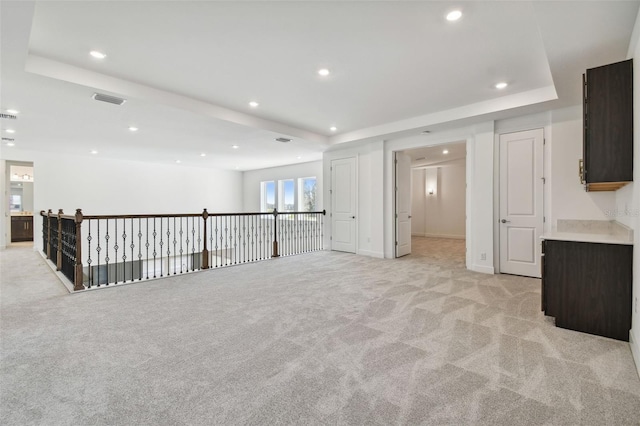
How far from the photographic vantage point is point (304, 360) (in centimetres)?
221

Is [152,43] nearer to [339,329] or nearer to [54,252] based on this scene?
[339,329]

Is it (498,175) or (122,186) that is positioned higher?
(122,186)

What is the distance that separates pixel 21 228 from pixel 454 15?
44.1ft

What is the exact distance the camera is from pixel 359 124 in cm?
583

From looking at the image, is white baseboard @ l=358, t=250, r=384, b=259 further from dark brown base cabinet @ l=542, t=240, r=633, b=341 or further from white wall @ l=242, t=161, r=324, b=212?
dark brown base cabinet @ l=542, t=240, r=633, b=341

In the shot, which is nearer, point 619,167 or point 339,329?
point 619,167

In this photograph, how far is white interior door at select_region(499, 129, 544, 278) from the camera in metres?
4.57

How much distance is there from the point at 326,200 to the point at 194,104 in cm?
409

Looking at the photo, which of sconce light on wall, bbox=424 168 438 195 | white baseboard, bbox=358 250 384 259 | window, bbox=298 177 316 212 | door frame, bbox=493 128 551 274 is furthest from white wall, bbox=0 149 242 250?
door frame, bbox=493 128 551 274

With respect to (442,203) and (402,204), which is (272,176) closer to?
(402,204)

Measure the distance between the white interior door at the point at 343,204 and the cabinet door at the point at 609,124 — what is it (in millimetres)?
4686

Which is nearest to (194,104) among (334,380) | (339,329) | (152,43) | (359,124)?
(152,43)

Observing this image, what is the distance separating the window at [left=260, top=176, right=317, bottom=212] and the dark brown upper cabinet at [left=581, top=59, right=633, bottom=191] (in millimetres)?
7592

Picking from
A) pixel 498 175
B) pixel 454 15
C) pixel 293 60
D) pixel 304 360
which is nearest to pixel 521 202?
pixel 498 175
